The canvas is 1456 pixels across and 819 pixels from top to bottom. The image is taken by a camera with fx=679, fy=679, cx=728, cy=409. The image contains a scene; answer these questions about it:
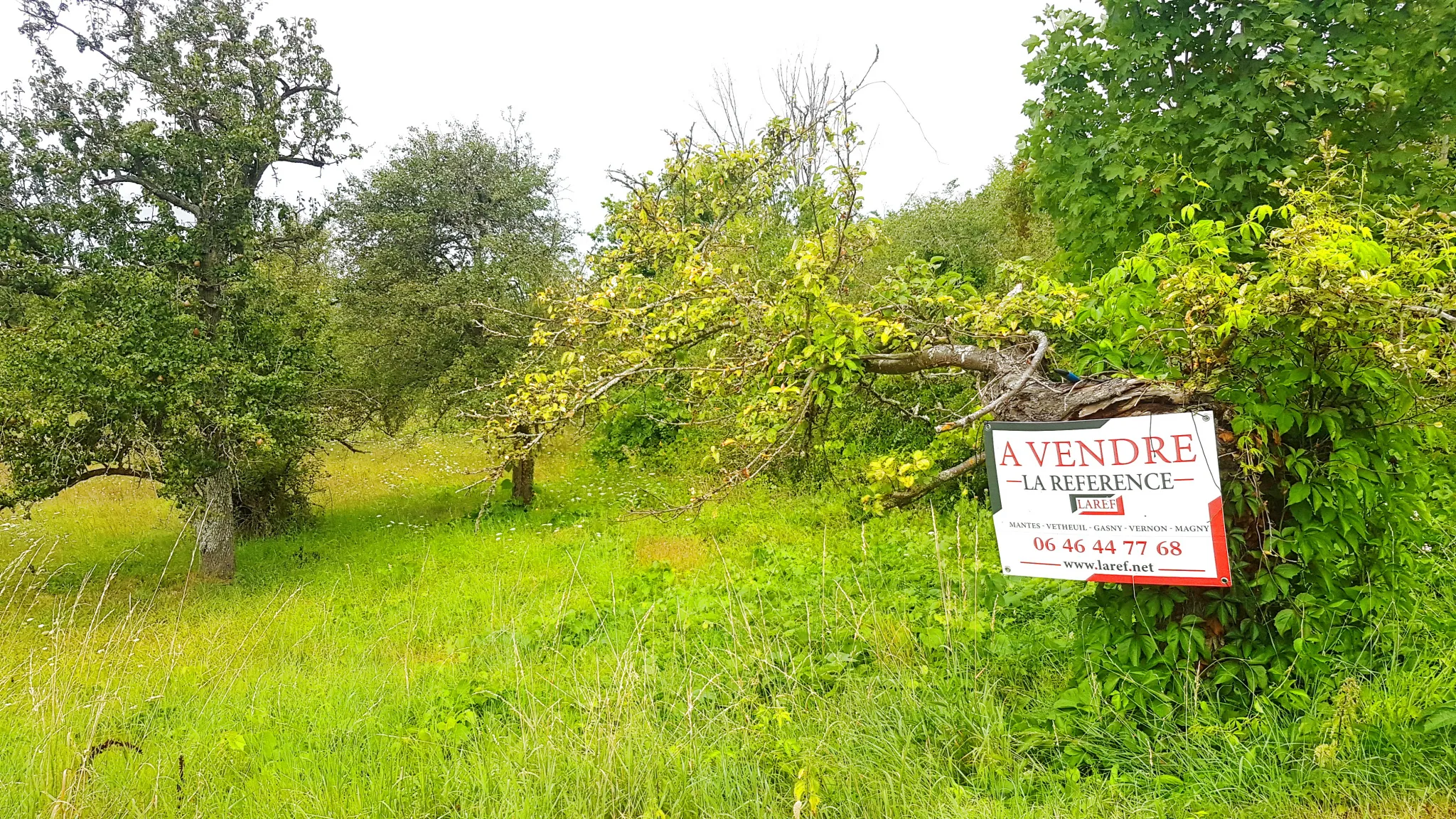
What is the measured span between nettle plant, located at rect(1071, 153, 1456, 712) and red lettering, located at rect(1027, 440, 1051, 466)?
0.44 m

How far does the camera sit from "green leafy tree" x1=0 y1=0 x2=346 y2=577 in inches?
329

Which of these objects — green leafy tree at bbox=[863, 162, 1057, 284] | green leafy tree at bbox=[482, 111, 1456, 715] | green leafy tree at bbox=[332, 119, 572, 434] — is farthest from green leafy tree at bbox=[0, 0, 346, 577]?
green leafy tree at bbox=[863, 162, 1057, 284]

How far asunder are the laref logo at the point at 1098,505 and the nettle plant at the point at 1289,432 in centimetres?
43

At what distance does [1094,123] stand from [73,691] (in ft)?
28.2

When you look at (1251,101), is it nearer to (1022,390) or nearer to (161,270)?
(1022,390)

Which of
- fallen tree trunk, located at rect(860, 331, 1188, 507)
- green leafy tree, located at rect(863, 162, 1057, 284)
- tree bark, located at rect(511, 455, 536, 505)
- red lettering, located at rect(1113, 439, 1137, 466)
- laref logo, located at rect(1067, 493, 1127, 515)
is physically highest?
green leafy tree, located at rect(863, 162, 1057, 284)

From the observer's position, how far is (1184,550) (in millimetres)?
2514

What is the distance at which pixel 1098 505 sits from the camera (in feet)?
8.75

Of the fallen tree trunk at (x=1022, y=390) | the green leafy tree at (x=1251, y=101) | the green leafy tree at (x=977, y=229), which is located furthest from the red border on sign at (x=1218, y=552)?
the green leafy tree at (x=977, y=229)

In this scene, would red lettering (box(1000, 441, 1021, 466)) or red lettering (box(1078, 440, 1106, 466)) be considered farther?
red lettering (box(1000, 441, 1021, 466))

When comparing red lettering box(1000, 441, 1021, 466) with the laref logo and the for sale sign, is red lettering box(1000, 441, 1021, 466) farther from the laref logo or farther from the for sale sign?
the laref logo

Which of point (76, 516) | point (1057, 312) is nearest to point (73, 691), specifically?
point (1057, 312)

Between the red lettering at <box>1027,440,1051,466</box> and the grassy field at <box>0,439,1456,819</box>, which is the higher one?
the red lettering at <box>1027,440,1051,466</box>

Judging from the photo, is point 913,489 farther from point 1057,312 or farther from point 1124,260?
point 1124,260
